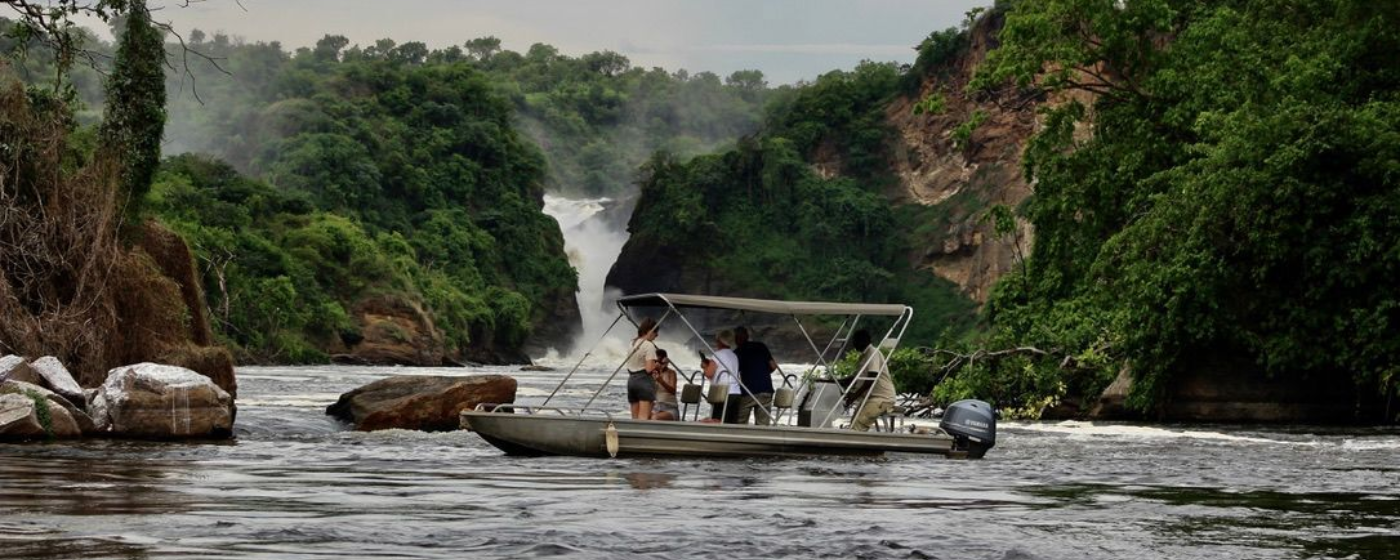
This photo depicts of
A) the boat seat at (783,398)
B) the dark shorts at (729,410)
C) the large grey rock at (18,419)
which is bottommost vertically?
the large grey rock at (18,419)

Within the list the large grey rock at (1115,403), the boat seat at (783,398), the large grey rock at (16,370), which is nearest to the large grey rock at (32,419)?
the large grey rock at (16,370)

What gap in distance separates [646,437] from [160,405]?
21.2 feet

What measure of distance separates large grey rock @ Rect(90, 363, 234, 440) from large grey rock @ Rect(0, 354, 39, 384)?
30.5 inches

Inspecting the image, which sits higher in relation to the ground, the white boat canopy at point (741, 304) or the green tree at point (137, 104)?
the green tree at point (137, 104)

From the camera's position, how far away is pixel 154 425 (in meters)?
23.2

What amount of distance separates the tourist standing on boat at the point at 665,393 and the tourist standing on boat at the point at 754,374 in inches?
29.6

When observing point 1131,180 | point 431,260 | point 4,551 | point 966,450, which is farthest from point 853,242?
point 4,551

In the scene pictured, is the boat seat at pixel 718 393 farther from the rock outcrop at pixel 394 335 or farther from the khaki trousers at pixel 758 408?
the rock outcrop at pixel 394 335

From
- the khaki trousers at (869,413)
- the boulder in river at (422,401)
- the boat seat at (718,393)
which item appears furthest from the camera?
the boulder in river at (422,401)

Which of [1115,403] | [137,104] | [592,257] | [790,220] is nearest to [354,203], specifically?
[592,257]

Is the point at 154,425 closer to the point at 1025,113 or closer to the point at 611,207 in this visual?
the point at 1025,113

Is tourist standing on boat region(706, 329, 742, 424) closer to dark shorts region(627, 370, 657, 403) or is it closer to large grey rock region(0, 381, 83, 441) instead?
dark shorts region(627, 370, 657, 403)

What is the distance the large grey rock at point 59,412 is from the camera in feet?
73.0

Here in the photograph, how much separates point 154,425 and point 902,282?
365 feet
